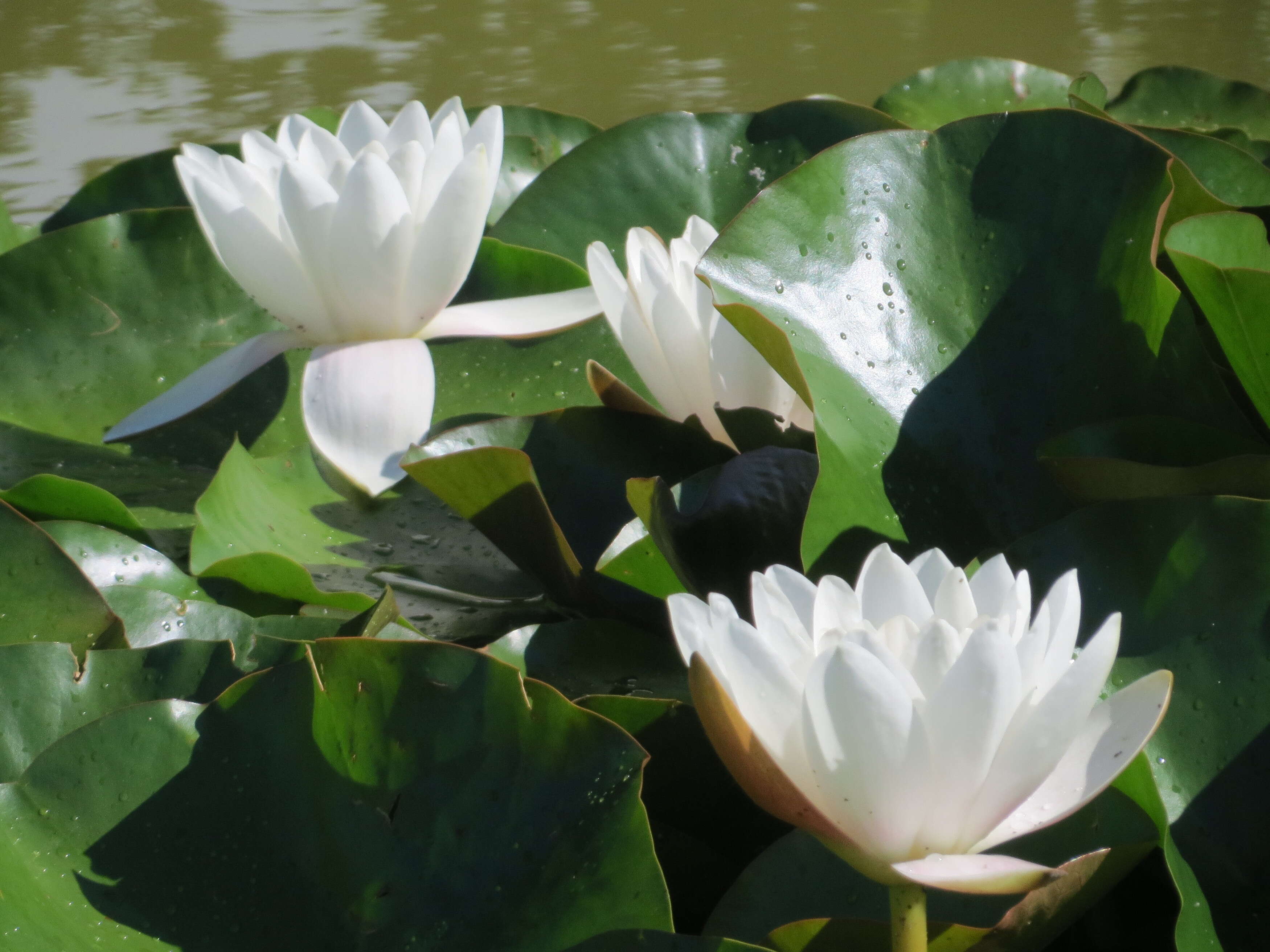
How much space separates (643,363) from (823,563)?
20cm

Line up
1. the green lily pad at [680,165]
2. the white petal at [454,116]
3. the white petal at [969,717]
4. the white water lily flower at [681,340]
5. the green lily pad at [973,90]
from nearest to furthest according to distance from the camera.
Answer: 1. the white petal at [969,717]
2. the white water lily flower at [681,340]
3. the white petal at [454,116]
4. the green lily pad at [680,165]
5. the green lily pad at [973,90]

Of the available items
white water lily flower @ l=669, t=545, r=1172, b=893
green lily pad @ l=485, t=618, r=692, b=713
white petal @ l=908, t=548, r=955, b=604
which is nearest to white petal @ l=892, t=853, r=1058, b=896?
white water lily flower @ l=669, t=545, r=1172, b=893

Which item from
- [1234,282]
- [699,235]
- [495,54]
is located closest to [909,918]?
[1234,282]

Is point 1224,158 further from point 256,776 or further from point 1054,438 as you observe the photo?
point 256,776

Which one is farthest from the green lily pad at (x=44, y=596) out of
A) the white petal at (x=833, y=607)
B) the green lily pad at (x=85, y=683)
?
the white petal at (x=833, y=607)

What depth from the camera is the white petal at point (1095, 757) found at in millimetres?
419

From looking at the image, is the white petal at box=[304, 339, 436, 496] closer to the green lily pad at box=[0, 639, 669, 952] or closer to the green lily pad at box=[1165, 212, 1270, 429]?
the green lily pad at box=[0, 639, 669, 952]

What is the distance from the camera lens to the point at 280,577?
74 centimetres

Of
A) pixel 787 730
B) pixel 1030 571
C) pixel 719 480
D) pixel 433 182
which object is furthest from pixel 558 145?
pixel 787 730

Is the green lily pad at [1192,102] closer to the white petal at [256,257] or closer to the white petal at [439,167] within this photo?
the white petal at [439,167]

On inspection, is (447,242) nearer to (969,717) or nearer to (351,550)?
(351,550)

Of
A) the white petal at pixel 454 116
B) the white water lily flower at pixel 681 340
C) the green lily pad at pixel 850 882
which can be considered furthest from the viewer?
the white petal at pixel 454 116

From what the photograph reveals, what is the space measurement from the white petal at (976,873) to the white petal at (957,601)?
0.09 meters

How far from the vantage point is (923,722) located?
16.1 inches
